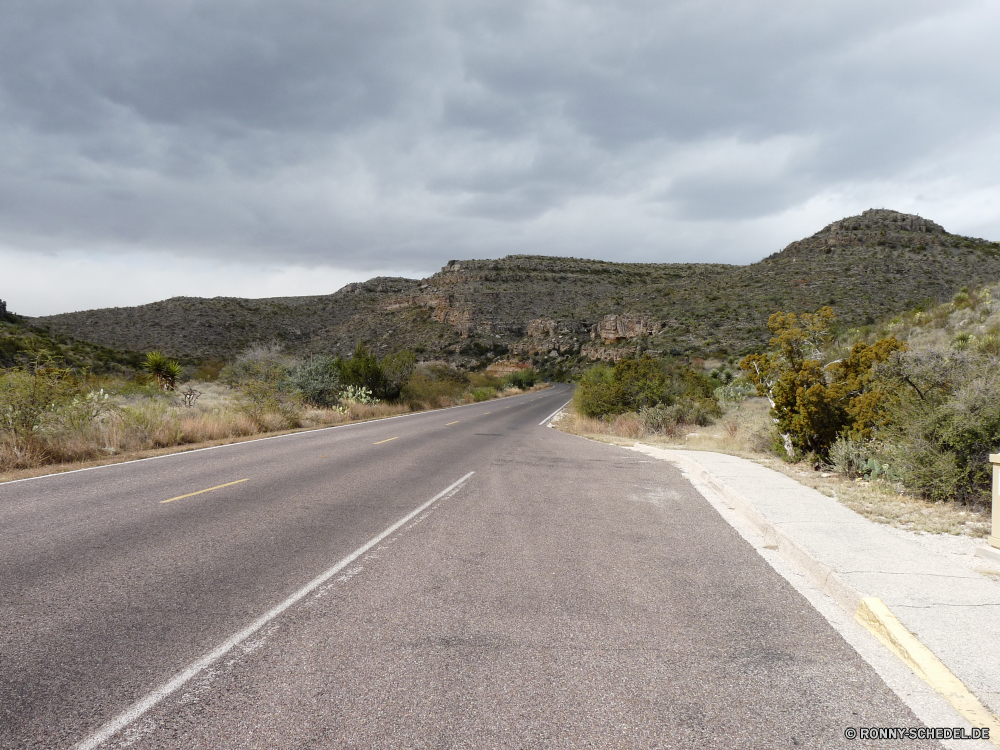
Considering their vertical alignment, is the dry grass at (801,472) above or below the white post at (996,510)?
below

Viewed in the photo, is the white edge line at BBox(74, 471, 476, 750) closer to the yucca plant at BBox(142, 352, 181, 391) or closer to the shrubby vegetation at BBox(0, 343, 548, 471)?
the shrubby vegetation at BBox(0, 343, 548, 471)

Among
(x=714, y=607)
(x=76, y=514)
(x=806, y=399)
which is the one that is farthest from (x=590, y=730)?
(x=806, y=399)

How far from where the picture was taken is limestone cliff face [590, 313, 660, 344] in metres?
58.6

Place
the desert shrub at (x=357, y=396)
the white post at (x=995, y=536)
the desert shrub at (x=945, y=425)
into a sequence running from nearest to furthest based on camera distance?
the white post at (x=995, y=536) → the desert shrub at (x=945, y=425) → the desert shrub at (x=357, y=396)

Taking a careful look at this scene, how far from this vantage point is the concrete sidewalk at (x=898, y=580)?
11.8 ft

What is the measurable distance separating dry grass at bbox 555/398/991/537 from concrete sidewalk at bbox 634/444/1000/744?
1.40 feet

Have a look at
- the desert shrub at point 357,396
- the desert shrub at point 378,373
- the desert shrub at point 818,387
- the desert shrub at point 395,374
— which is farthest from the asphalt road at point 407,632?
the desert shrub at point 395,374

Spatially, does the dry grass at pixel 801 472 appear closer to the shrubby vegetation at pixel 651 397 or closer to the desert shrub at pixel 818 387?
the shrubby vegetation at pixel 651 397

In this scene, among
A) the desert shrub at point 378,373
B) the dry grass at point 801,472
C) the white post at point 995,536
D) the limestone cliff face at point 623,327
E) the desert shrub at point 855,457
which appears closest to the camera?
the white post at point 995,536

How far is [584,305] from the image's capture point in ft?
269

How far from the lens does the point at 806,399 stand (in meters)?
11.0

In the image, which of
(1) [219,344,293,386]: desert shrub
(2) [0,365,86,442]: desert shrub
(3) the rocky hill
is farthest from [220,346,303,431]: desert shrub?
(3) the rocky hill

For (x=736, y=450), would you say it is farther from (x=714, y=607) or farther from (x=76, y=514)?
(x=76, y=514)

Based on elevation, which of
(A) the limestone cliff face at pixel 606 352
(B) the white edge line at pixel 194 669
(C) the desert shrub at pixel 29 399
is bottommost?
(B) the white edge line at pixel 194 669
